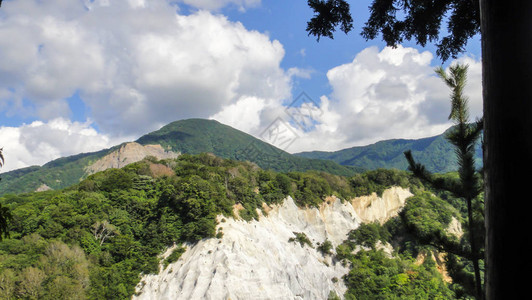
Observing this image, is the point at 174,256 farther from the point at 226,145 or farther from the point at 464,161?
the point at 226,145

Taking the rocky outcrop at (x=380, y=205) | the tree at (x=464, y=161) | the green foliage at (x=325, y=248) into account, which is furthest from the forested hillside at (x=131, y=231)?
the tree at (x=464, y=161)

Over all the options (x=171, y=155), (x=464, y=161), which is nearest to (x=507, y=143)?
(x=464, y=161)

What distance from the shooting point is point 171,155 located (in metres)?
148

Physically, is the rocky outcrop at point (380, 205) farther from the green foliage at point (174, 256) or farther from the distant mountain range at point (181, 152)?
the green foliage at point (174, 256)

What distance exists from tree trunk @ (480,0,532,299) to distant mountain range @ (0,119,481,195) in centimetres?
9458

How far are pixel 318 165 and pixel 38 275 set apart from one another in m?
116

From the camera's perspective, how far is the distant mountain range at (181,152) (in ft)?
378

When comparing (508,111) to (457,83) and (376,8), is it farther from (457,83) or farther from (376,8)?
(376,8)

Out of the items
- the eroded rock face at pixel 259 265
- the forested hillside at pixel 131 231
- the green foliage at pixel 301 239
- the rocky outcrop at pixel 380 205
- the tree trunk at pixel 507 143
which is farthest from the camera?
the rocky outcrop at pixel 380 205

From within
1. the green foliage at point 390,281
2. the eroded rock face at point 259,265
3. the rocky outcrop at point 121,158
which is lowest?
the green foliage at point 390,281

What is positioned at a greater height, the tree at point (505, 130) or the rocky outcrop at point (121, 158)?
the rocky outcrop at point (121, 158)

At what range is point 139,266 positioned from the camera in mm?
29375

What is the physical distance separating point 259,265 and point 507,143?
33496mm

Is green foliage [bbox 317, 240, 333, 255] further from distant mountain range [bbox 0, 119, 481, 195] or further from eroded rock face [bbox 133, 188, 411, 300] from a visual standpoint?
distant mountain range [bbox 0, 119, 481, 195]
